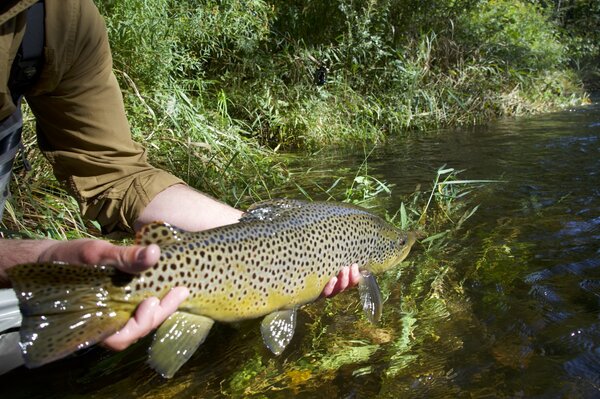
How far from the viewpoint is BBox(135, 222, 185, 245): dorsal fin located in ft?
6.62

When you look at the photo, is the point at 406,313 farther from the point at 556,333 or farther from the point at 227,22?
the point at 227,22

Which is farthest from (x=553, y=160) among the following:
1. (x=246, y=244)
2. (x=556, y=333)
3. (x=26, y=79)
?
(x=26, y=79)

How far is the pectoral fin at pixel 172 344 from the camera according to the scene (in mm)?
2025

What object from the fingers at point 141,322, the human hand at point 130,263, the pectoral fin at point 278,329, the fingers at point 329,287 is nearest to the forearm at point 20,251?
the human hand at point 130,263

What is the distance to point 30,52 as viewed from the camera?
2.46 m

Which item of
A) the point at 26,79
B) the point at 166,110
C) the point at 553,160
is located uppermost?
the point at 26,79

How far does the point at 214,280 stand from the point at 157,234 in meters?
0.28

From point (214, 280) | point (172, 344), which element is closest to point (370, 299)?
point (214, 280)

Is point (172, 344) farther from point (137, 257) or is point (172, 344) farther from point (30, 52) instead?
point (30, 52)

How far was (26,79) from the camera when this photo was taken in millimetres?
2521

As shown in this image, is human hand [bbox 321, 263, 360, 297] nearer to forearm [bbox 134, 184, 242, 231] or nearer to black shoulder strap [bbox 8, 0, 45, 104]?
forearm [bbox 134, 184, 242, 231]

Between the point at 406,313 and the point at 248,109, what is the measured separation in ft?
20.5

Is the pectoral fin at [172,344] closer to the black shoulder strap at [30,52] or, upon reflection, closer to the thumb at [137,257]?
the thumb at [137,257]

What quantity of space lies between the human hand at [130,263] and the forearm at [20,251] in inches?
6.0
